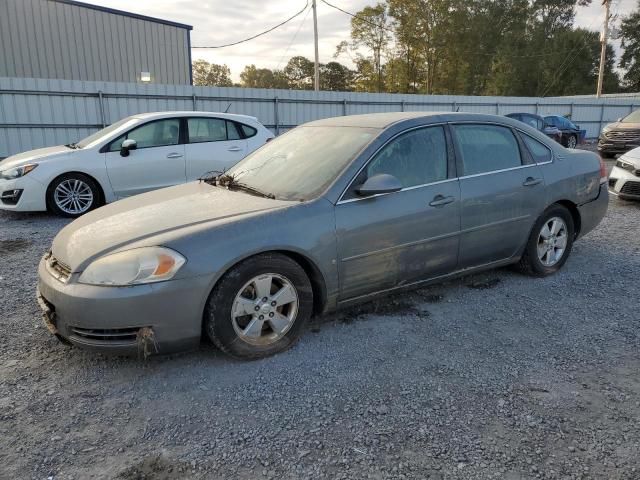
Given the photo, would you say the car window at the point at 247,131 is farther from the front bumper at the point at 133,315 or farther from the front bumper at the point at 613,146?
the front bumper at the point at 613,146

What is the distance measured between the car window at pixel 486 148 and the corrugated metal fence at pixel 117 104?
288 inches

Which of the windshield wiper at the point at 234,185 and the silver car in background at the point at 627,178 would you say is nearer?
the windshield wiper at the point at 234,185

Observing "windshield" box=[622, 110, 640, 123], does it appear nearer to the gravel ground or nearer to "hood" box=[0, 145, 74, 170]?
the gravel ground

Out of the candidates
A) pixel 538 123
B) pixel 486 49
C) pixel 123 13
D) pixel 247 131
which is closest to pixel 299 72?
pixel 486 49

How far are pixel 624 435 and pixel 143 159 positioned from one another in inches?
269

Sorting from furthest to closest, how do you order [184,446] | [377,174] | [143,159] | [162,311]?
[143,159]
[377,174]
[162,311]
[184,446]

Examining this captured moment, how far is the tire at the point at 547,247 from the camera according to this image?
176 inches

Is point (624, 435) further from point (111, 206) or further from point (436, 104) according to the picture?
point (436, 104)

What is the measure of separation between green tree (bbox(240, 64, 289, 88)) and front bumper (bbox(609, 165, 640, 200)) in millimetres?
60237

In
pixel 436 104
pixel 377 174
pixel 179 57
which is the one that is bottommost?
pixel 377 174

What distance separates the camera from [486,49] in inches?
1882

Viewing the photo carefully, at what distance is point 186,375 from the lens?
299 centimetres

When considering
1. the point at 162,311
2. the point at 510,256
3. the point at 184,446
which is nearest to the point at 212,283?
the point at 162,311

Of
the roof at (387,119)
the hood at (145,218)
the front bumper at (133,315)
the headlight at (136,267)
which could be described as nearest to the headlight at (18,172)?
the hood at (145,218)
